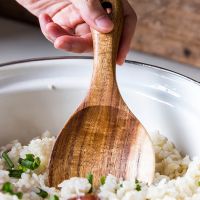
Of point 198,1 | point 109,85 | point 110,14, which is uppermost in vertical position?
point 198,1

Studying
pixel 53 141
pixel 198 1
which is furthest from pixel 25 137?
pixel 198 1

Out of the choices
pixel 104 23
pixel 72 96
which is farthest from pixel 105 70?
pixel 72 96

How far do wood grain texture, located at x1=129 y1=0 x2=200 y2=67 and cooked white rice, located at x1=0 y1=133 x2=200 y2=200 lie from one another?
33.0 inches

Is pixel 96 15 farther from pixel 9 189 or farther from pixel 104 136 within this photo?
pixel 9 189

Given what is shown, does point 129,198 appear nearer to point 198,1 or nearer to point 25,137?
point 25,137

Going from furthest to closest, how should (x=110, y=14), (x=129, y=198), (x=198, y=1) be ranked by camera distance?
(x=198, y=1), (x=110, y=14), (x=129, y=198)

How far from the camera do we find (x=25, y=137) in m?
1.40

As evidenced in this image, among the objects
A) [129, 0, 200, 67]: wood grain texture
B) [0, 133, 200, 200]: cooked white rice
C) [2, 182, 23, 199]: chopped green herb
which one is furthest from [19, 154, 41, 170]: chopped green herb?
[129, 0, 200, 67]: wood grain texture

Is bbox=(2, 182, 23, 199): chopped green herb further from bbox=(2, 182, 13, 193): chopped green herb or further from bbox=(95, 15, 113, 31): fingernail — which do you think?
bbox=(95, 15, 113, 31): fingernail

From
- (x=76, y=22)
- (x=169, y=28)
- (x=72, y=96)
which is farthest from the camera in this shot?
(x=169, y=28)

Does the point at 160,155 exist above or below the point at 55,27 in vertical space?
below

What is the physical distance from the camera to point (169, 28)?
2.10 metres

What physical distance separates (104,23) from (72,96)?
10.8 inches

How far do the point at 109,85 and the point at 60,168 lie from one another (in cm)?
21
